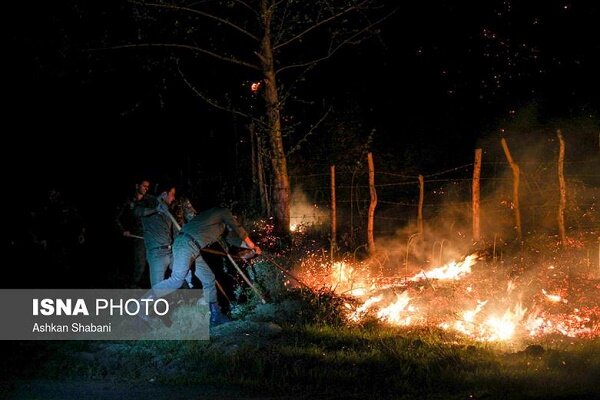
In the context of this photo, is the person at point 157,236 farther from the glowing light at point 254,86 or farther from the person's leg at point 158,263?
the glowing light at point 254,86

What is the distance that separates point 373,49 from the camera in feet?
67.3

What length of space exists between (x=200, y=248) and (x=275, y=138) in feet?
13.5

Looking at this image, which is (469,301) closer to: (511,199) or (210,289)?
(210,289)

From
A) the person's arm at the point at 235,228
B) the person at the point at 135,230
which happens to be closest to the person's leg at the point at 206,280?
the person's arm at the point at 235,228

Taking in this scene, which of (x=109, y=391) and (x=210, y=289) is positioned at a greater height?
(x=210, y=289)

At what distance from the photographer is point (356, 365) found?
25.4 ft

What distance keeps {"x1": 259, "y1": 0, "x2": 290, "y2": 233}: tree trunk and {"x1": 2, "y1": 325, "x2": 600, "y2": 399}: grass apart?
177 inches

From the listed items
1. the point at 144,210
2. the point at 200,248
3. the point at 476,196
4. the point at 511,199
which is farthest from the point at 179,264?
the point at 511,199

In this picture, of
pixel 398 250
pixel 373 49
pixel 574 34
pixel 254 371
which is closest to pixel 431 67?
pixel 373 49

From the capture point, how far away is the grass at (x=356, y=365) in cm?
708

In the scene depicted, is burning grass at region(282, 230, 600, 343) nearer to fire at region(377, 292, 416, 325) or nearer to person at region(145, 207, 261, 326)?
fire at region(377, 292, 416, 325)

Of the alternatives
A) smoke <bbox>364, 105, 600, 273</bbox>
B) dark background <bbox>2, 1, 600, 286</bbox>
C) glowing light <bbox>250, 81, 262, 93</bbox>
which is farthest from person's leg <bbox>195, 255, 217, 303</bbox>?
glowing light <bbox>250, 81, 262, 93</bbox>

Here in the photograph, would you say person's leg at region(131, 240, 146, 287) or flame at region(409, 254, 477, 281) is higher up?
person's leg at region(131, 240, 146, 287)

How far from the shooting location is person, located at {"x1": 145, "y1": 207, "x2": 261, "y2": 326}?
9.35 m
